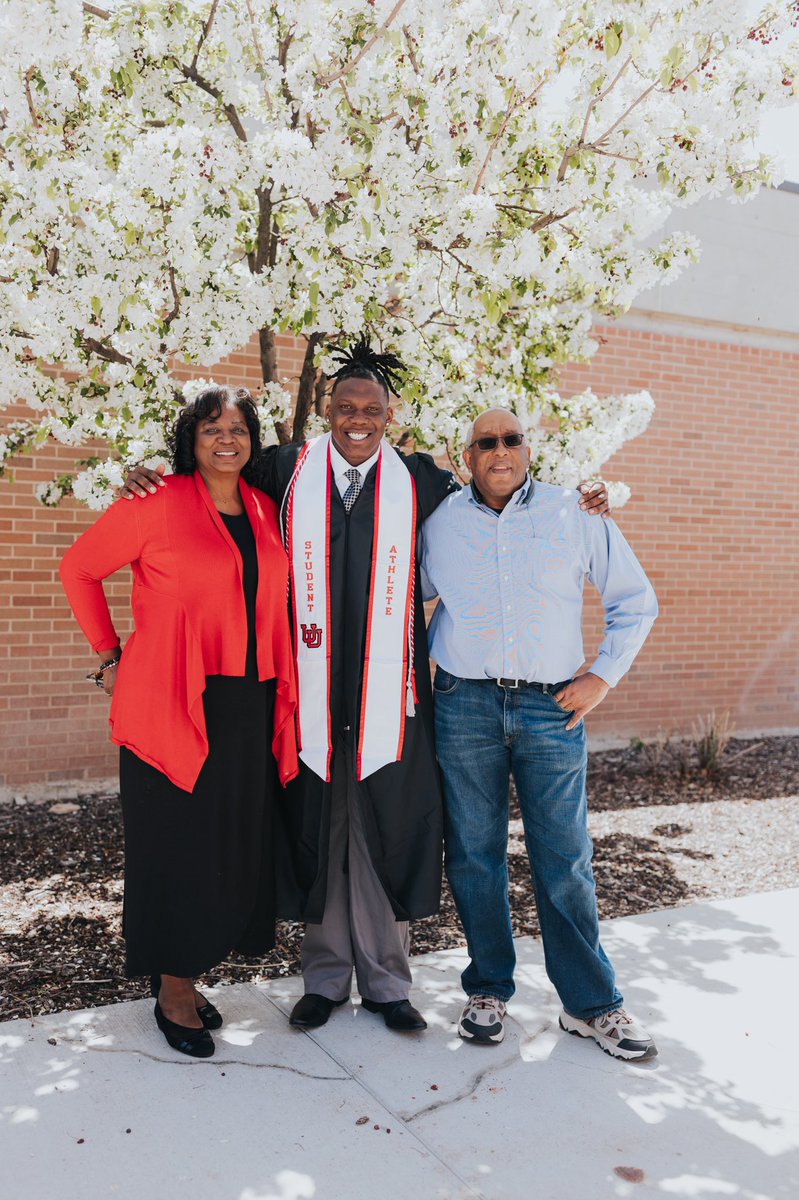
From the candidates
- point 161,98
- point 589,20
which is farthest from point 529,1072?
point 161,98

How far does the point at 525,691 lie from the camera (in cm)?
355

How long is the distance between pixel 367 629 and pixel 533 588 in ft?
1.90

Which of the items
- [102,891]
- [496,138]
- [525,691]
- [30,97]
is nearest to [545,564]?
[525,691]

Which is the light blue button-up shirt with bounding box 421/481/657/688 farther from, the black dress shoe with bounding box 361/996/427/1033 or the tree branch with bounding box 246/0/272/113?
the tree branch with bounding box 246/0/272/113

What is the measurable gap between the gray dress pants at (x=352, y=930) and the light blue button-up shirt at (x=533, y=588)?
666mm

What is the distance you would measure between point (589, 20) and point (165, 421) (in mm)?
2182

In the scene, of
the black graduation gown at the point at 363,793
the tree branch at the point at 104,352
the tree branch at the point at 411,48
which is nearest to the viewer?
the black graduation gown at the point at 363,793

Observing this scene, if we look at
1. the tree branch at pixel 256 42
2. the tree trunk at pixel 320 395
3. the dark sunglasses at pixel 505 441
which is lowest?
the dark sunglasses at pixel 505 441

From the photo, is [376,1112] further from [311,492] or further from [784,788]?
[784,788]

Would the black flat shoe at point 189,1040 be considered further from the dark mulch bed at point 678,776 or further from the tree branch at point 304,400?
the dark mulch bed at point 678,776

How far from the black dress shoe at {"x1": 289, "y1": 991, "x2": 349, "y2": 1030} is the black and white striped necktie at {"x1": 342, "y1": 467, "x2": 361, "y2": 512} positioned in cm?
172

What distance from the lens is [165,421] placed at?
439 centimetres

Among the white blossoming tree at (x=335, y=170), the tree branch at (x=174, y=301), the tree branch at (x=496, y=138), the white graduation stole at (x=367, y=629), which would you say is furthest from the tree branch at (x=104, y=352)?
the tree branch at (x=496, y=138)

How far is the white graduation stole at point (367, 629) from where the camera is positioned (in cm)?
360
